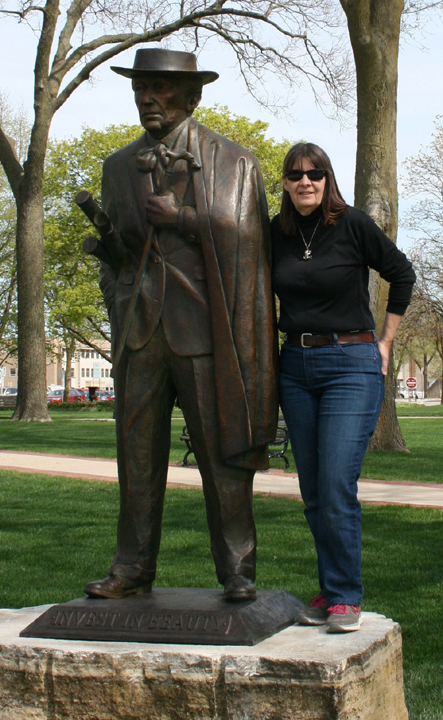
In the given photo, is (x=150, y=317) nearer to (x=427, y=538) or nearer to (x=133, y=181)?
(x=133, y=181)

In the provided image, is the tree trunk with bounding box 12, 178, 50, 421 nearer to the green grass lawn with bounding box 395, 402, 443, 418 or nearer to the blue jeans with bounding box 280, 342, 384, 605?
the green grass lawn with bounding box 395, 402, 443, 418

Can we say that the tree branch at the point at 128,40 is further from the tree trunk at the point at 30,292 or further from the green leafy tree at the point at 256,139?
the green leafy tree at the point at 256,139

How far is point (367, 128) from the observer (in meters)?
13.7

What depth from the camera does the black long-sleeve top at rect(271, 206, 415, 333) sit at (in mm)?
3789

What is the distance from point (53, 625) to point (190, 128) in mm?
2172

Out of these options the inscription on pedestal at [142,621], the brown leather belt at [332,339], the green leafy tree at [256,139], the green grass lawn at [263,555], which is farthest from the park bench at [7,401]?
the brown leather belt at [332,339]

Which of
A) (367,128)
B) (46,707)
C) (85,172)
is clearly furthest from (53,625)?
(85,172)

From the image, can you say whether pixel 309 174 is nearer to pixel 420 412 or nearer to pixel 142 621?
pixel 142 621

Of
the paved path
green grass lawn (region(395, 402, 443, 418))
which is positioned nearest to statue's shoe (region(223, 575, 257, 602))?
the paved path

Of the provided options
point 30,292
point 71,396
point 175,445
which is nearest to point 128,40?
point 30,292

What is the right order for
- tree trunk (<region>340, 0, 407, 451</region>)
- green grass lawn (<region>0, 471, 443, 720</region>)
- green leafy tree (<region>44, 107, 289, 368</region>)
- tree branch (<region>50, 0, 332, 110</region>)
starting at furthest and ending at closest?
green leafy tree (<region>44, 107, 289, 368</region>)
tree branch (<region>50, 0, 332, 110</region>)
tree trunk (<region>340, 0, 407, 451</region>)
green grass lawn (<region>0, 471, 443, 720</region>)

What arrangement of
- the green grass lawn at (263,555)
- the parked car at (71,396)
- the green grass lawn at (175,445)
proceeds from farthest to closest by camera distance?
the parked car at (71,396) → the green grass lawn at (175,445) → the green grass lawn at (263,555)

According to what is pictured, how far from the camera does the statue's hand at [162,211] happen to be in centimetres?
388

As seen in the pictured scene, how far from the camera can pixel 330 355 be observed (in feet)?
12.3
